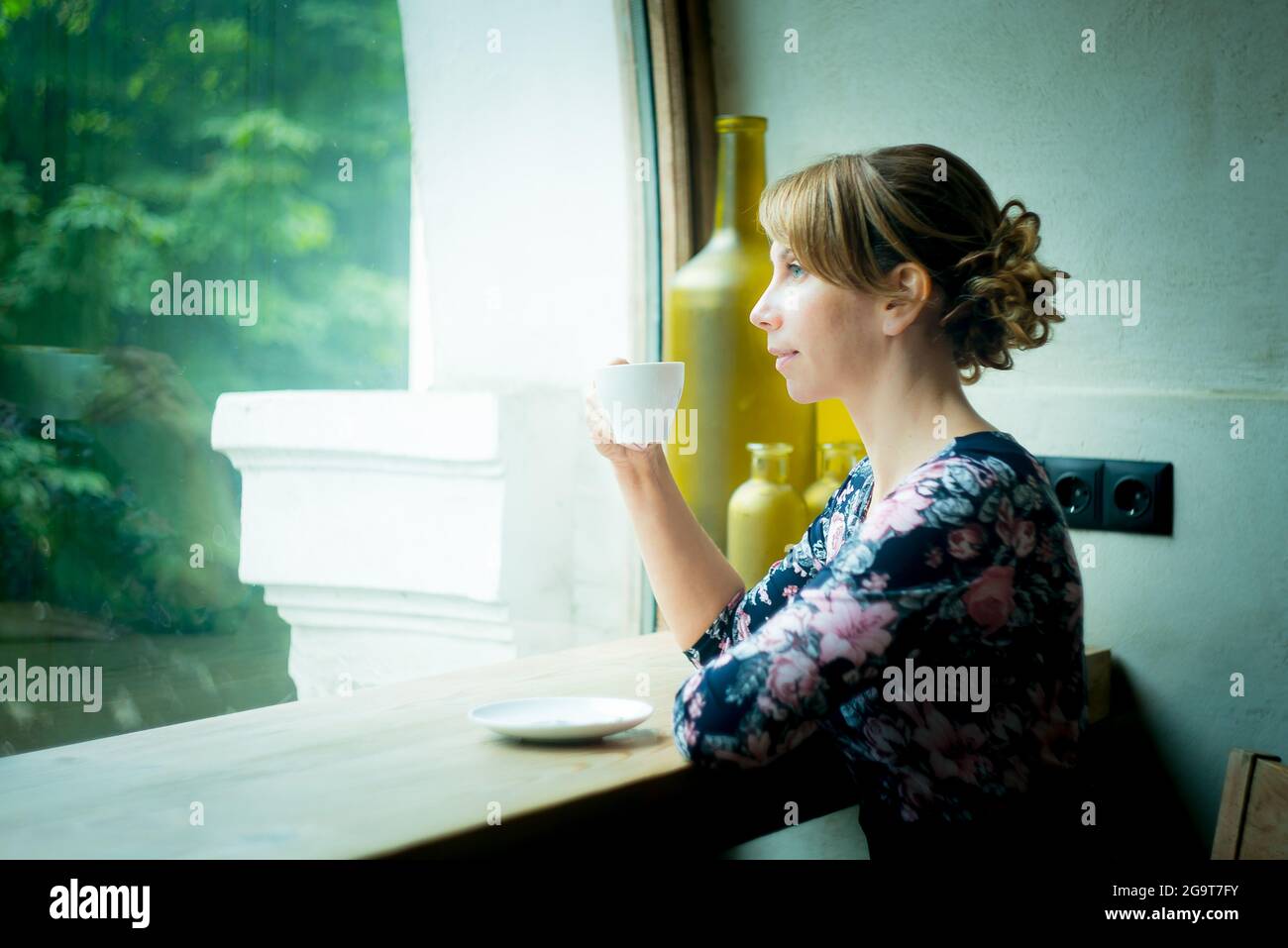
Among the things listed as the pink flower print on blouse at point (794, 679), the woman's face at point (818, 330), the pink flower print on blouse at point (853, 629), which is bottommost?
the pink flower print on blouse at point (794, 679)

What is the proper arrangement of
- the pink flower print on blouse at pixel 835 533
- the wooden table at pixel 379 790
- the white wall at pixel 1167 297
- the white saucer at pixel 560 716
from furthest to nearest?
the white wall at pixel 1167 297, the pink flower print on blouse at pixel 835 533, the white saucer at pixel 560 716, the wooden table at pixel 379 790

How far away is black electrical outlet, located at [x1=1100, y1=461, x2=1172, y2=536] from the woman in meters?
0.42

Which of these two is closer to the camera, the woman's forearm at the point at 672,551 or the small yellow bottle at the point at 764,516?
the woman's forearm at the point at 672,551

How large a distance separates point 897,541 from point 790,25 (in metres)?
1.32

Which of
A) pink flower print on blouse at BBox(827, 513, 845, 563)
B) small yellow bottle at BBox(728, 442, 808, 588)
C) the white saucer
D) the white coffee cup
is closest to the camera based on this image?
the white saucer

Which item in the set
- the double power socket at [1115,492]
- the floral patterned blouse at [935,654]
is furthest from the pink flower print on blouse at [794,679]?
the double power socket at [1115,492]

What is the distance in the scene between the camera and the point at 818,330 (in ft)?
4.33

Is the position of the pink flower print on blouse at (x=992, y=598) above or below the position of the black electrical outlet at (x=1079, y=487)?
below

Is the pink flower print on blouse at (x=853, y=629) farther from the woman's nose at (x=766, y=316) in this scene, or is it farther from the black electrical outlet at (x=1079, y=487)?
the black electrical outlet at (x=1079, y=487)

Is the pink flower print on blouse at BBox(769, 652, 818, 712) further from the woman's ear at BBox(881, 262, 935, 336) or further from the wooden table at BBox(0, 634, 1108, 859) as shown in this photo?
the woman's ear at BBox(881, 262, 935, 336)

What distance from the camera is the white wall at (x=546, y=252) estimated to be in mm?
2145

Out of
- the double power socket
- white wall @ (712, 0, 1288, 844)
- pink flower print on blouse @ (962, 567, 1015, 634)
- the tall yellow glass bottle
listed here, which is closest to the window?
the tall yellow glass bottle

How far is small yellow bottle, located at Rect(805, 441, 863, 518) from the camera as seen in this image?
1997mm

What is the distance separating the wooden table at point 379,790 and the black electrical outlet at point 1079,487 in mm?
658
